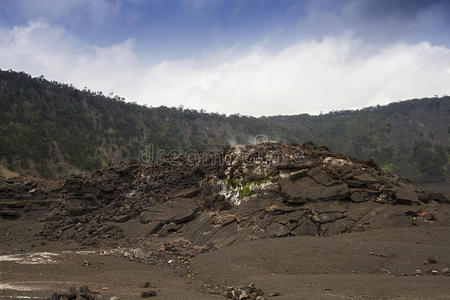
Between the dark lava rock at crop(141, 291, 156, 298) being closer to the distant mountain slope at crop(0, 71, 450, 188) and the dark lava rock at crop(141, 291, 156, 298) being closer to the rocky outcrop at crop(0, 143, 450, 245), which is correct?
the rocky outcrop at crop(0, 143, 450, 245)

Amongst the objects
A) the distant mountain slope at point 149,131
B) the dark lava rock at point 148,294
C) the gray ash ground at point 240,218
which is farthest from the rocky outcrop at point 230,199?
the distant mountain slope at point 149,131

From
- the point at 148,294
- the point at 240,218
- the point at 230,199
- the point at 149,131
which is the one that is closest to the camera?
the point at 148,294

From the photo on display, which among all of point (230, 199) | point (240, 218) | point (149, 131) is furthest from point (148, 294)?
point (149, 131)

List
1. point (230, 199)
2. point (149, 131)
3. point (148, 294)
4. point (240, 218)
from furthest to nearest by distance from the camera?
1. point (149, 131)
2. point (230, 199)
3. point (240, 218)
4. point (148, 294)

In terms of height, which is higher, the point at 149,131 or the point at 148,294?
the point at 149,131

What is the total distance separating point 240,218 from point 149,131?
52.1 metres

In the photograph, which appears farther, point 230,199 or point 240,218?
point 230,199

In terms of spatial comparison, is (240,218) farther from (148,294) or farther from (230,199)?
(148,294)

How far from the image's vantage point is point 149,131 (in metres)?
62.4

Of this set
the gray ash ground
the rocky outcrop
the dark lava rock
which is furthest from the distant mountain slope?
the dark lava rock

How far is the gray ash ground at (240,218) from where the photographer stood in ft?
26.7

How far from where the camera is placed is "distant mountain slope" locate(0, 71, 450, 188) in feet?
147

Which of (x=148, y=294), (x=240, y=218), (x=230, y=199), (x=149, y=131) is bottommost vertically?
(x=148, y=294)

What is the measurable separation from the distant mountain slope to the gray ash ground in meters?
26.7
